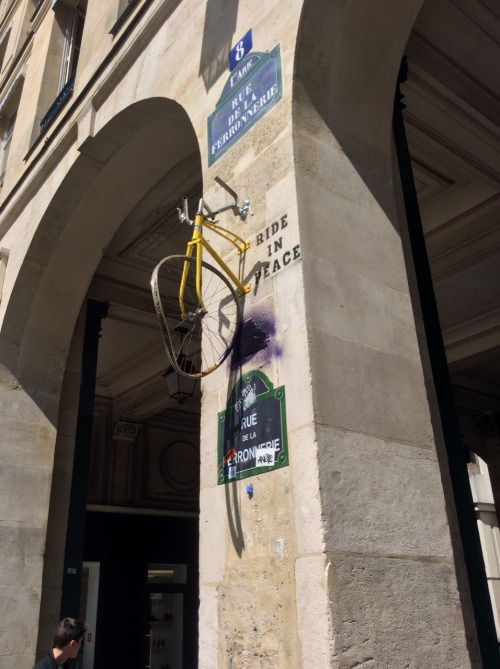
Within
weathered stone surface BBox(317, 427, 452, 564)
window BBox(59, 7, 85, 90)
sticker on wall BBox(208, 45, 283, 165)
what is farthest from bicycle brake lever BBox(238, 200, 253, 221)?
window BBox(59, 7, 85, 90)

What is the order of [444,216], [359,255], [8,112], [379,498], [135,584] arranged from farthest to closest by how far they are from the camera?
[135,584] < [8,112] < [444,216] < [359,255] < [379,498]

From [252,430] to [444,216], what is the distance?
5441 millimetres

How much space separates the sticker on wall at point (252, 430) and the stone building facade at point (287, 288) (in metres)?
0.04

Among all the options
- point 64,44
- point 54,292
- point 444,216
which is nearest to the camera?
point 54,292

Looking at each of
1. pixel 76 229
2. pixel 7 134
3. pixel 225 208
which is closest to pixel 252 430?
pixel 225 208

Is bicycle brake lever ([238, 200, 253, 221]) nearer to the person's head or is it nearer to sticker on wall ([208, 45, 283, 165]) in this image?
sticker on wall ([208, 45, 283, 165])

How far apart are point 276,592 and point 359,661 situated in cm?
46

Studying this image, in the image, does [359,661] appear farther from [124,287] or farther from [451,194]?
[124,287]

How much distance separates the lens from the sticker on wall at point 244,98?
12.3 ft

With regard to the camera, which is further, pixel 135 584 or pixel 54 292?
pixel 135 584

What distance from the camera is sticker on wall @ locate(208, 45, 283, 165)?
3756mm

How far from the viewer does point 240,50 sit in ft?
13.9

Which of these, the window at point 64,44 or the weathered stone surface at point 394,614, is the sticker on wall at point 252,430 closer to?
the weathered stone surface at point 394,614

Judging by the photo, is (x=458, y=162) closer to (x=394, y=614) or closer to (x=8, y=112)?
(x=394, y=614)
